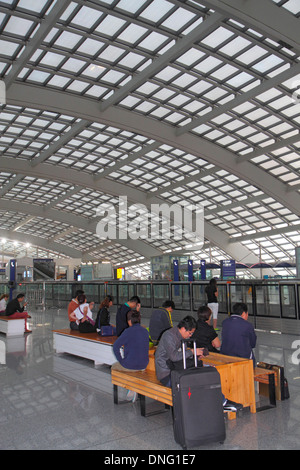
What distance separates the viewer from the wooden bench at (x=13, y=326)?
540 inches

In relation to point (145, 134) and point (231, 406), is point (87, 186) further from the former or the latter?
point (231, 406)

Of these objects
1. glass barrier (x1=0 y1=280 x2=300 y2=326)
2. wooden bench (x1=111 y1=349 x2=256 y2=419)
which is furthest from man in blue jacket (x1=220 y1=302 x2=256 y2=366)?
glass barrier (x1=0 y1=280 x2=300 y2=326)

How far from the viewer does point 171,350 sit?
199 inches

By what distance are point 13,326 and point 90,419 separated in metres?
9.43

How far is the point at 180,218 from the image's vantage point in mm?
43781

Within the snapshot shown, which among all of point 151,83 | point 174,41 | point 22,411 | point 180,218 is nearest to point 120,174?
point 180,218

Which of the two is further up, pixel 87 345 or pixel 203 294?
pixel 203 294

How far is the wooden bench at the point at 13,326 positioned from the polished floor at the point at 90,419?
561 centimetres

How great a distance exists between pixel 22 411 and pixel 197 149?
25128 millimetres

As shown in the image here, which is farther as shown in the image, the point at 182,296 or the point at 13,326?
the point at 182,296

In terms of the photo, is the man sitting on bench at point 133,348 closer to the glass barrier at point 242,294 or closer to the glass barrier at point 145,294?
the glass barrier at point 242,294

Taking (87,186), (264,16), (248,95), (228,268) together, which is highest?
(264,16)

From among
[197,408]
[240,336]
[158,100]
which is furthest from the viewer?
[158,100]

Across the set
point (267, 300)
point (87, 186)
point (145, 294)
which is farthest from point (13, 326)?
point (87, 186)
